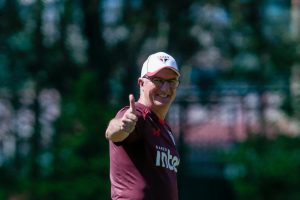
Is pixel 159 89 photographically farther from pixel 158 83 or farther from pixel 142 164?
pixel 142 164

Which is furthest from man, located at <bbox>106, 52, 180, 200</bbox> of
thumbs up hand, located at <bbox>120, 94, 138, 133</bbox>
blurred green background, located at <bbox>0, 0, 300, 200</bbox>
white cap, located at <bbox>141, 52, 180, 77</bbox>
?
blurred green background, located at <bbox>0, 0, 300, 200</bbox>

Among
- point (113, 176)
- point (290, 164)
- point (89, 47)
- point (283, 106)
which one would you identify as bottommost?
point (113, 176)

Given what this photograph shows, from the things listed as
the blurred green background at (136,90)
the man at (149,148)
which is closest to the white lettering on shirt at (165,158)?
the man at (149,148)

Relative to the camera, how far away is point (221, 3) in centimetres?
1473

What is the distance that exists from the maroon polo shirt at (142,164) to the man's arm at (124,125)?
0.42 ft

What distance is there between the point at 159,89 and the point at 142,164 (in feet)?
1.32

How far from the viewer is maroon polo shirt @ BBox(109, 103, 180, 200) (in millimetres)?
5031

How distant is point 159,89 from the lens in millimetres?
5125

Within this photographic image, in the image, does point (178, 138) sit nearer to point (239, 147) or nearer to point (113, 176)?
point (239, 147)

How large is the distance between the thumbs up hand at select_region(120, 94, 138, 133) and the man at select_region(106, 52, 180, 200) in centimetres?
19

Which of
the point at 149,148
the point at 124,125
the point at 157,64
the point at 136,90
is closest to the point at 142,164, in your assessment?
the point at 149,148

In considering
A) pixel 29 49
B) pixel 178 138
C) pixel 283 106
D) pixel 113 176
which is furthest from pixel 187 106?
pixel 113 176

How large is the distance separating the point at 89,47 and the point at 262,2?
2723 millimetres

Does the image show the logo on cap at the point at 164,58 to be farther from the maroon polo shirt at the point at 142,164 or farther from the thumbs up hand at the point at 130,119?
the thumbs up hand at the point at 130,119
